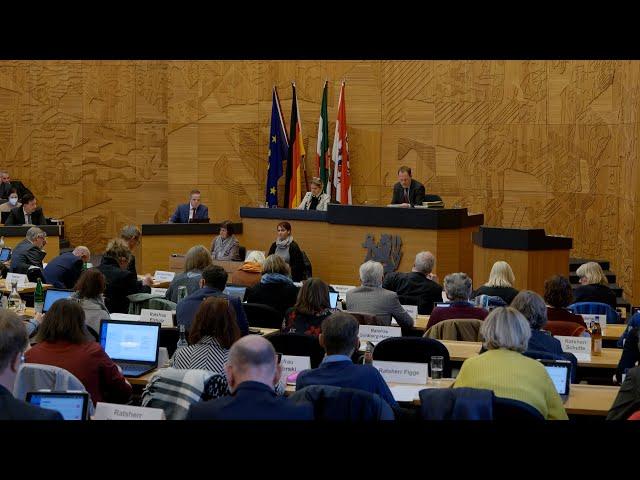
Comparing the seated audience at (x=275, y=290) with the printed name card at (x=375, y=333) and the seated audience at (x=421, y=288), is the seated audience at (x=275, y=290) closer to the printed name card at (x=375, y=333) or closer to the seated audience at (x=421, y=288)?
the seated audience at (x=421, y=288)

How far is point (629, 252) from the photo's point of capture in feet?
48.5

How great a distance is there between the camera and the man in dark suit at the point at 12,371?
12.1 ft

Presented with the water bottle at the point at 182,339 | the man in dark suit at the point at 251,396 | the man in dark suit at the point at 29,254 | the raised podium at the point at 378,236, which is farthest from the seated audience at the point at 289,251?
the man in dark suit at the point at 251,396

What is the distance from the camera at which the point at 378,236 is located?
1308 centimetres

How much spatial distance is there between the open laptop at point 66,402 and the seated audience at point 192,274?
4088 millimetres

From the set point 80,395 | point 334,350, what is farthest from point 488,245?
point 80,395

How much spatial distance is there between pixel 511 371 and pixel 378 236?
819 cm

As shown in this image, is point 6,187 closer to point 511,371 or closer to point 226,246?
point 226,246

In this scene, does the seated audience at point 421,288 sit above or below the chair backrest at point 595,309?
above

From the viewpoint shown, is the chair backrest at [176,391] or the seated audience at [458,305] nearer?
the chair backrest at [176,391]

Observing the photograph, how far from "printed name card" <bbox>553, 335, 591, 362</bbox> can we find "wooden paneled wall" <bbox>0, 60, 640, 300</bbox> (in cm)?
812

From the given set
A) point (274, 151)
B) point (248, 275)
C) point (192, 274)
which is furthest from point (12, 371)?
point (274, 151)

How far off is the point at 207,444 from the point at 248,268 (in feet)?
22.9

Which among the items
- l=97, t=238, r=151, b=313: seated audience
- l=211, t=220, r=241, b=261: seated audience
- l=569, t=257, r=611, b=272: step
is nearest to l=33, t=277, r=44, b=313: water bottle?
l=97, t=238, r=151, b=313: seated audience
